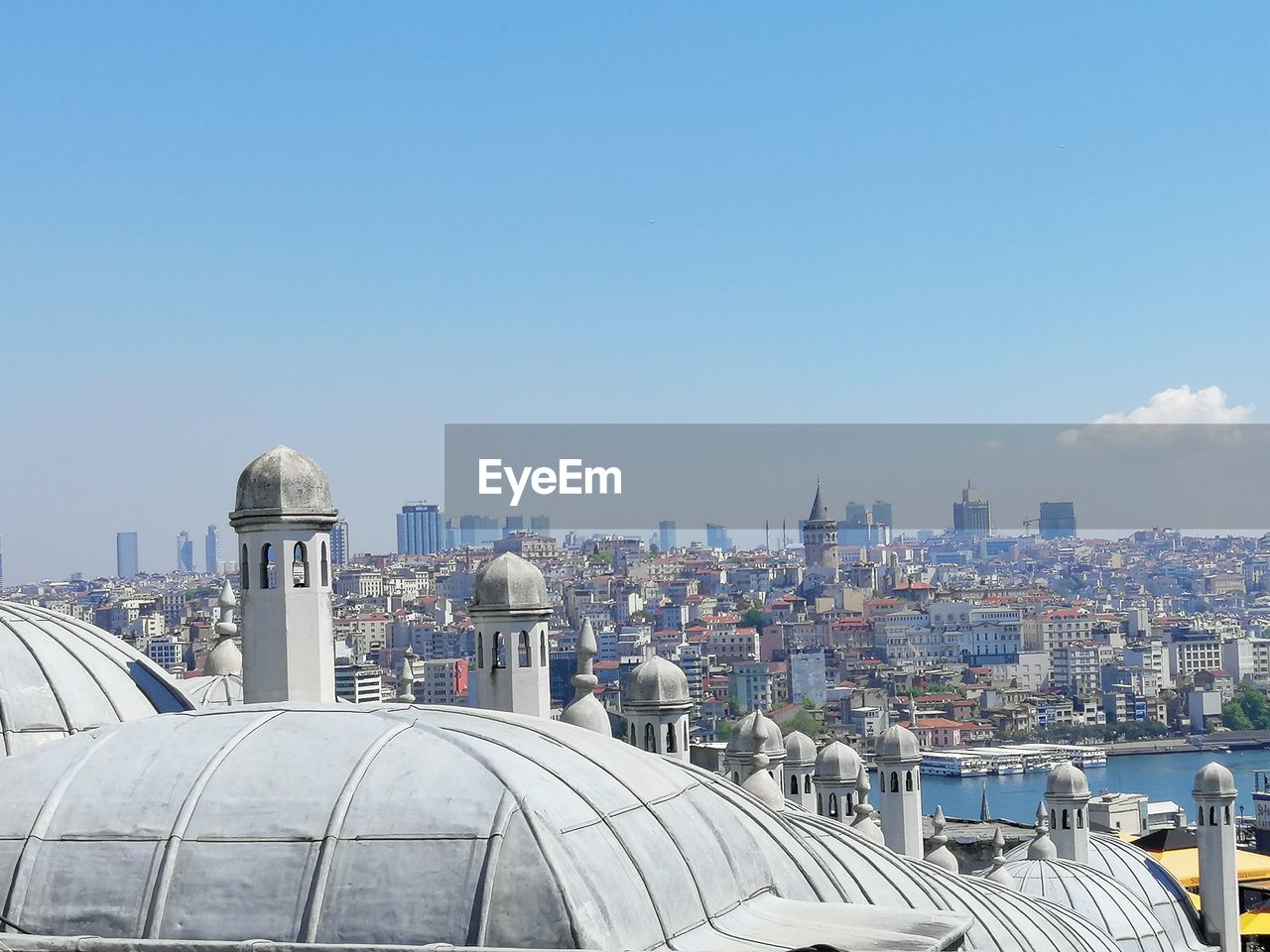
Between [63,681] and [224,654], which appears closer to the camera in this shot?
[63,681]

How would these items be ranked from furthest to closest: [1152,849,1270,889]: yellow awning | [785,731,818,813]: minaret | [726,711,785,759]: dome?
1. [1152,849,1270,889]: yellow awning
2. [785,731,818,813]: minaret
3. [726,711,785,759]: dome

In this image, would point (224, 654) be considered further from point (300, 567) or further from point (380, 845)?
point (380, 845)

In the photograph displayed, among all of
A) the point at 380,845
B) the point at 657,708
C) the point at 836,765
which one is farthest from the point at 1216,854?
the point at 380,845

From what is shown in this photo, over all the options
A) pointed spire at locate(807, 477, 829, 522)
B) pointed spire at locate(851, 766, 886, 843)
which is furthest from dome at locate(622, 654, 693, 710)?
pointed spire at locate(807, 477, 829, 522)

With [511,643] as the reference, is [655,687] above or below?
below

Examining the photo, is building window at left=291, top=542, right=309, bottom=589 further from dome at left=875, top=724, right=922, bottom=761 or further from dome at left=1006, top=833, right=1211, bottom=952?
dome at left=1006, top=833, right=1211, bottom=952

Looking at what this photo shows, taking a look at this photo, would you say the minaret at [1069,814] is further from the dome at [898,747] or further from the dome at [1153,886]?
the dome at [898,747]
